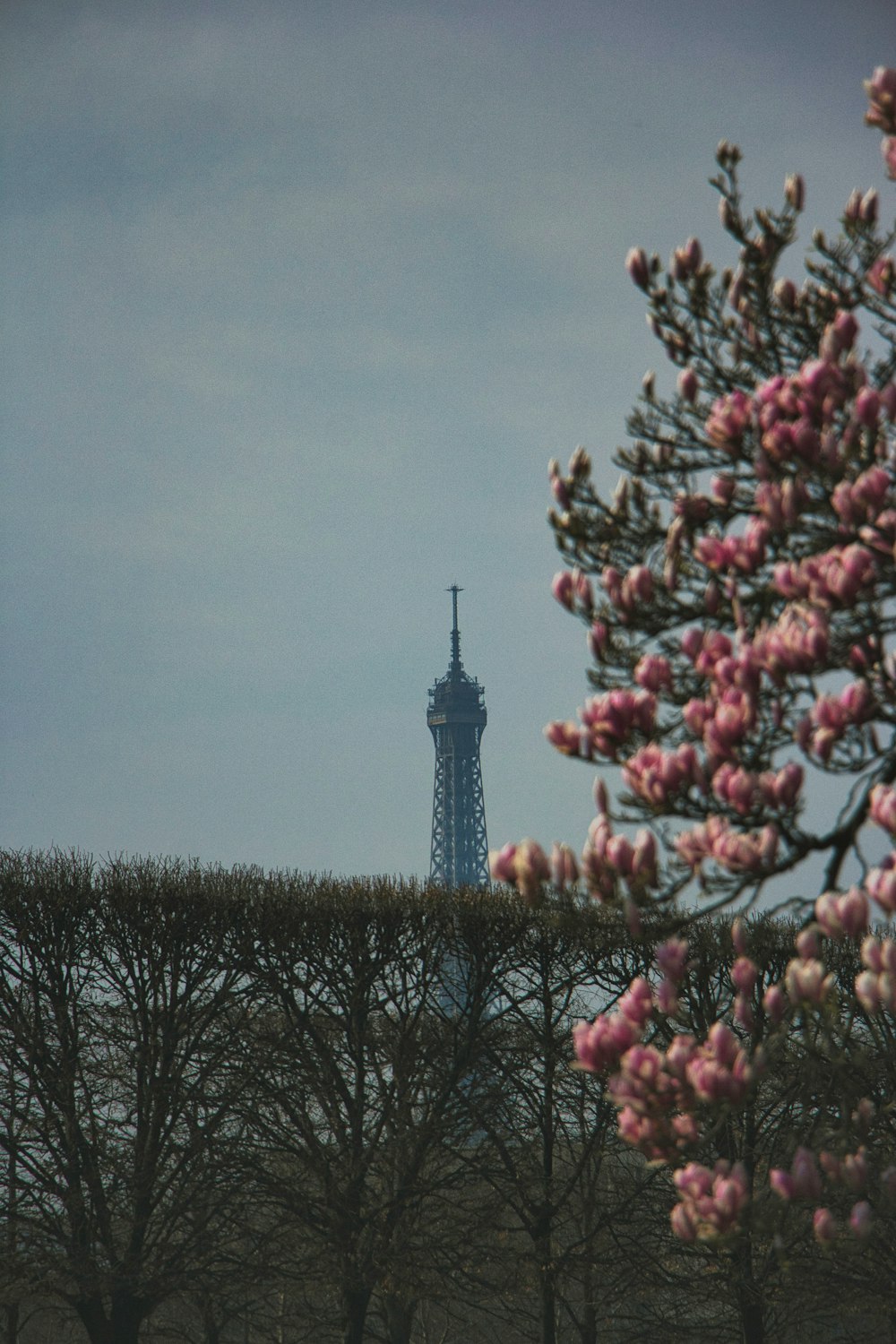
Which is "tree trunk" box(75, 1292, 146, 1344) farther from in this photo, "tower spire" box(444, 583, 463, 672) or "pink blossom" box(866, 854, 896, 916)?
"tower spire" box(444, 583, 463, 672)

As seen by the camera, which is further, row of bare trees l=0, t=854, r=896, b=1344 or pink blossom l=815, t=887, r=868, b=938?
row of bare trees l=0, t=854, r=896, b=1344

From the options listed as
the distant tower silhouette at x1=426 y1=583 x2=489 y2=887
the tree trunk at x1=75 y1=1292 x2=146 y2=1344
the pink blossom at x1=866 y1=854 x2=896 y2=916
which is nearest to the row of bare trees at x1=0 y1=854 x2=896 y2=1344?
the tree trunk at x1=75 y1=1292 x2=146 y2=1344

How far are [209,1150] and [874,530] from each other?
1368 cm

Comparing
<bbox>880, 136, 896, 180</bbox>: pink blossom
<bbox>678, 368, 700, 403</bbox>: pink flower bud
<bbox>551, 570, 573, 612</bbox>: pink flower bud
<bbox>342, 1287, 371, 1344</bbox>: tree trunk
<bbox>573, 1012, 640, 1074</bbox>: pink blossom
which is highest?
<bbox>880, 136, 896, 180</bbox>: pink blossom

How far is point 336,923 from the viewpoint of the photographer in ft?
61.6

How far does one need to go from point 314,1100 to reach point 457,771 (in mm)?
80219

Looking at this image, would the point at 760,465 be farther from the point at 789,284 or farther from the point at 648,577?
the point at 789,284

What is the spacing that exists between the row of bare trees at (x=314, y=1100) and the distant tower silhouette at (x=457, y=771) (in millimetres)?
65534

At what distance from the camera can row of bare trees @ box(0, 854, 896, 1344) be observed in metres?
17.1

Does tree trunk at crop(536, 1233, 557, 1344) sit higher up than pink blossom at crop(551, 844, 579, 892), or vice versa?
pink blossom at crop(551, 844, 579, 892)

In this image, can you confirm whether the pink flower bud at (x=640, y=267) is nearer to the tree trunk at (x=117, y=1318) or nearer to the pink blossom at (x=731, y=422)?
the pink blossom at (x=731, y=422)

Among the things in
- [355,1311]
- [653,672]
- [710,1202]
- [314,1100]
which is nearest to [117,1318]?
[355,1311]

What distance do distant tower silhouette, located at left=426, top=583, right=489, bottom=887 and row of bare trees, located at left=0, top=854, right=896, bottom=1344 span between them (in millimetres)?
65534

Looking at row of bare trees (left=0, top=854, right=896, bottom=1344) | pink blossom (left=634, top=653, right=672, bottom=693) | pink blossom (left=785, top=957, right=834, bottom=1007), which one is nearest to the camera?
pink blossom (left=785, top=957, right=834, bottom=1007)
